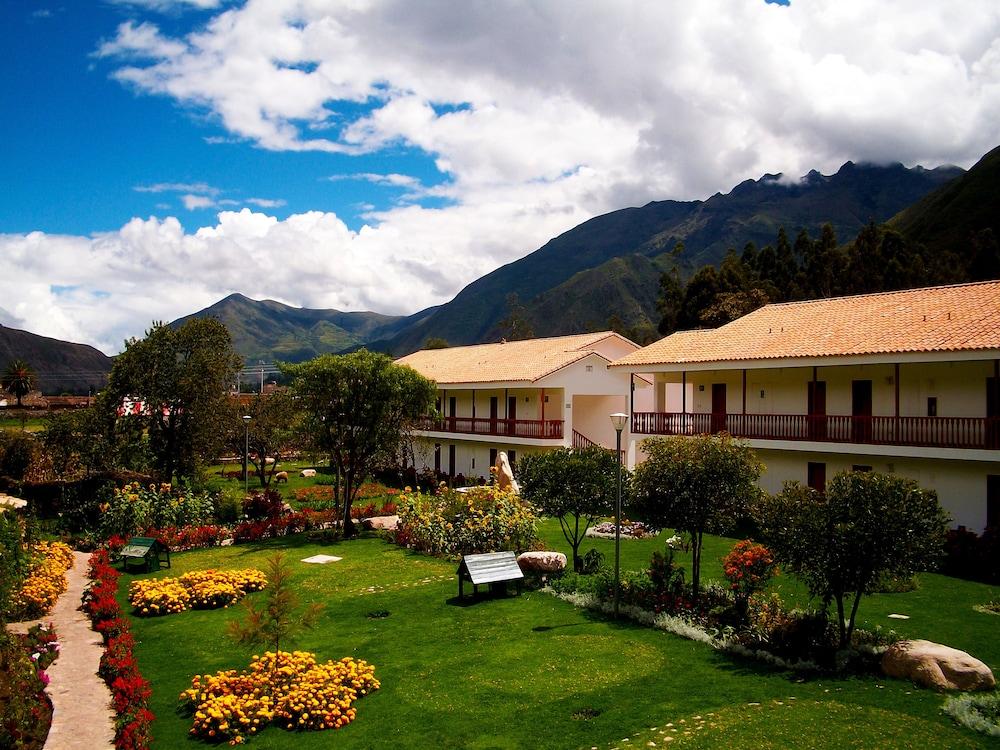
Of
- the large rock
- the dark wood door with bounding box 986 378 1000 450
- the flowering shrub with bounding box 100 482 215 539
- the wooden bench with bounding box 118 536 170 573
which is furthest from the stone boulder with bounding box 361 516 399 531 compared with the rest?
the dark wood door with bounding box 986 378 1000 450

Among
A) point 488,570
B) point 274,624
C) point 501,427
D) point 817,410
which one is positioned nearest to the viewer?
point 274,624

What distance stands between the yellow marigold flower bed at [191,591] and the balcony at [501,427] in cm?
1348

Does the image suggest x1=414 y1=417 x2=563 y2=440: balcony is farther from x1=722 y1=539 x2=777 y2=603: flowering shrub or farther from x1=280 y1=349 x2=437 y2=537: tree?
x1=722 y1=539 x2=777 y2=603: flowering shrub

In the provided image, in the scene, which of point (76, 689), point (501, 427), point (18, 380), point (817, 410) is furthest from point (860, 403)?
point (18, 380)

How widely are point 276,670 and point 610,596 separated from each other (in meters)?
6.68

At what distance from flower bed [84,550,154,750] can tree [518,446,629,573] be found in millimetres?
8352

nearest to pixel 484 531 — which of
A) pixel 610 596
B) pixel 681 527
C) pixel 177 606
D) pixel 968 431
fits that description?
pixel 610 596

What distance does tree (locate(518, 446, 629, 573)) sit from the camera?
1634cm

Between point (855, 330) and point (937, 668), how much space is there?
15.4 m

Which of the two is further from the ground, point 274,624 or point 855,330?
point 855,330

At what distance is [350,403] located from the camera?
24.0 m

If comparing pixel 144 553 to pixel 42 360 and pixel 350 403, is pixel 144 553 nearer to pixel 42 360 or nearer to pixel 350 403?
pixel 350 403

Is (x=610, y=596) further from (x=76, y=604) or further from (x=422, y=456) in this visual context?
(x=422, y=456)

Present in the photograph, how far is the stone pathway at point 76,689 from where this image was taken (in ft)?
31.2
